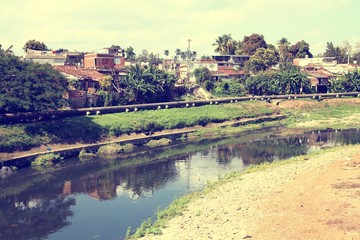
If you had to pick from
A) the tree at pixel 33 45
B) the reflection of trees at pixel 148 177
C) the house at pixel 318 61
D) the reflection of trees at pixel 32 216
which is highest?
the tree at pixel 33 45

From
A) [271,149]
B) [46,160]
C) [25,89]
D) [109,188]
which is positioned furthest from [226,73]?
[109,188]

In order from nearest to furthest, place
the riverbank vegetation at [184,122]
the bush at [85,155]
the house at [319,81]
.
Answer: the riverbank vegetation at [184,122], the bush at [85,155], the house at [319,81]

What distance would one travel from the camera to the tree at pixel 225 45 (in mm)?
144925

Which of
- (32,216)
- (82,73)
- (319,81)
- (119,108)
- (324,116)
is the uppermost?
(82,73)

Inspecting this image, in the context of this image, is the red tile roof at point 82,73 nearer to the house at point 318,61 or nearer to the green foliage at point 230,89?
the green foliage at point 230,89

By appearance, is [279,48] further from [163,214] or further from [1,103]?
[163,214]

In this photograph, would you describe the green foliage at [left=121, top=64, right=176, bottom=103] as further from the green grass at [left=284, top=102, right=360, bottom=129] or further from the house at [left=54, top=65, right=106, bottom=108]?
the green grass at [left=284, top=102, right=360, bottom=129]

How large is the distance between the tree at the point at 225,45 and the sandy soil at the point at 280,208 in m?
102

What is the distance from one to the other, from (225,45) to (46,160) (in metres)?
100

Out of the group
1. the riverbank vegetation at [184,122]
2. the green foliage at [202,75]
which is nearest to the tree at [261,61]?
the green foliage at [202,75]

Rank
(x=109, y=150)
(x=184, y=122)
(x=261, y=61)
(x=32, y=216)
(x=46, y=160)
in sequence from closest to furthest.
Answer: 1. (x=32, y=216)
2. (x=46, y=160)
3. (x=109, y=150)
4. (x=184, y=122)
5. (x=261, y=61)

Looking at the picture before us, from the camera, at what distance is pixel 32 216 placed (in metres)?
37.7

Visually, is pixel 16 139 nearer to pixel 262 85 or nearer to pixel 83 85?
pixel 83 85

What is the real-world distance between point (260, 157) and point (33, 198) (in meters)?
30.7
